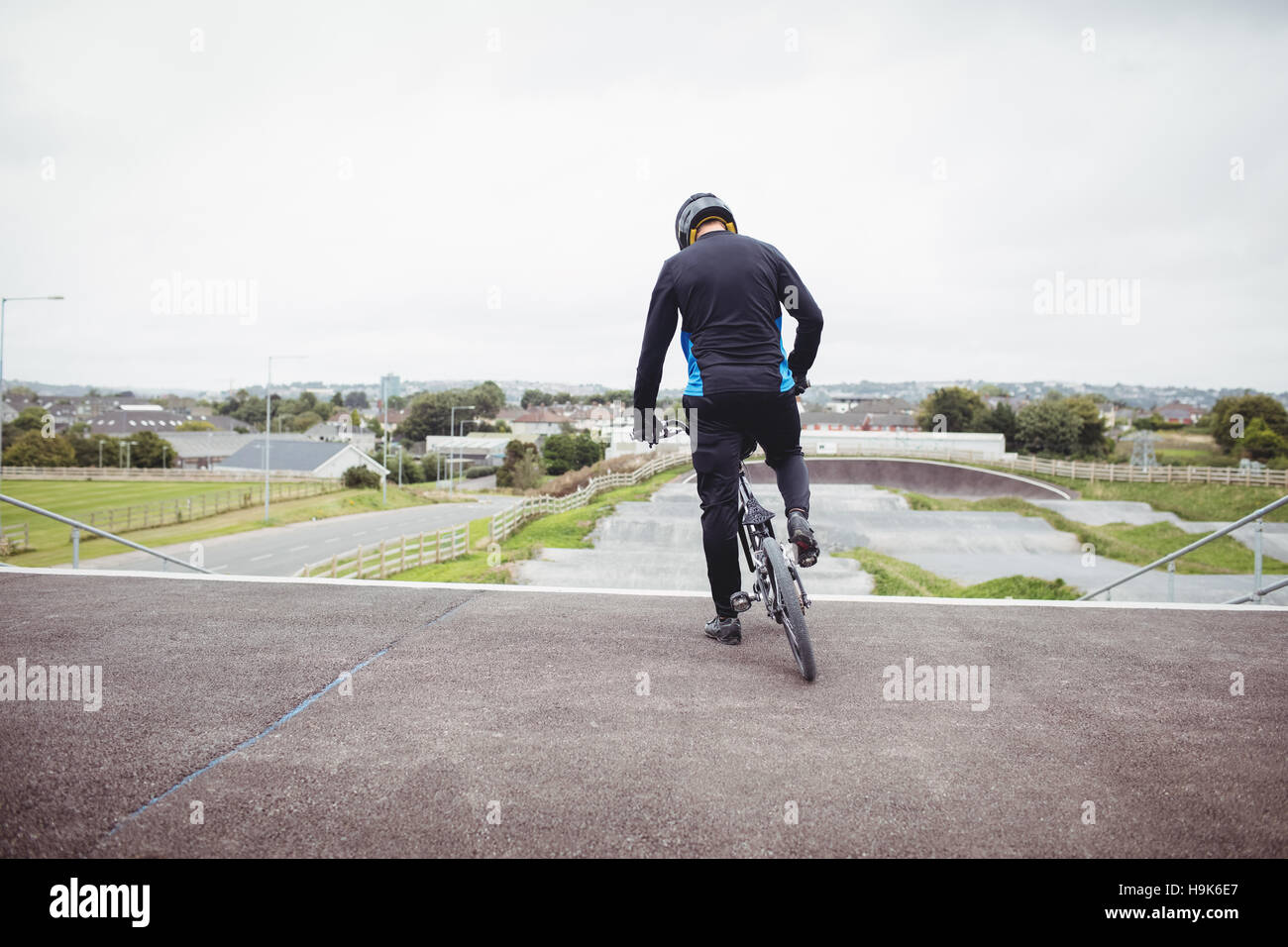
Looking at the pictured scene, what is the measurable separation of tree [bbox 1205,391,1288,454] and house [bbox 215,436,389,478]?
2789 inches

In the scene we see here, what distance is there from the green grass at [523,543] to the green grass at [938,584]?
8.18 m

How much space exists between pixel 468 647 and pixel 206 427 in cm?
10678

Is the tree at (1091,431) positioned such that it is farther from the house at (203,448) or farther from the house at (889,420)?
the house at (203,448)

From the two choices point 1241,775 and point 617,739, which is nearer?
point 1241,775

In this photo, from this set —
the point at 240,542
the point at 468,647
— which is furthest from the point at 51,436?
the point at 468,647

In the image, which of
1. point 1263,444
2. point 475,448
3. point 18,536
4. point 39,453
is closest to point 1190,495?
point 1263,444

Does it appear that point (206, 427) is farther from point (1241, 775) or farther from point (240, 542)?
point (1241, 775)

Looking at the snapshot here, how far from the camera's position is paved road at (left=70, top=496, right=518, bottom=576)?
2850cm

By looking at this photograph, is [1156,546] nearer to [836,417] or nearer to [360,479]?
[360,479]

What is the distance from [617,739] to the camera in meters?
2.44

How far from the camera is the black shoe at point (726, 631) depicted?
372 cm

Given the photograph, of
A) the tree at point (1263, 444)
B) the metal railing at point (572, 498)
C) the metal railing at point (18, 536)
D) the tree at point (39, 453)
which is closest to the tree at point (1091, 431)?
the tree at point (1263, 444)

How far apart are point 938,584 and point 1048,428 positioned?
7273 centimetres
